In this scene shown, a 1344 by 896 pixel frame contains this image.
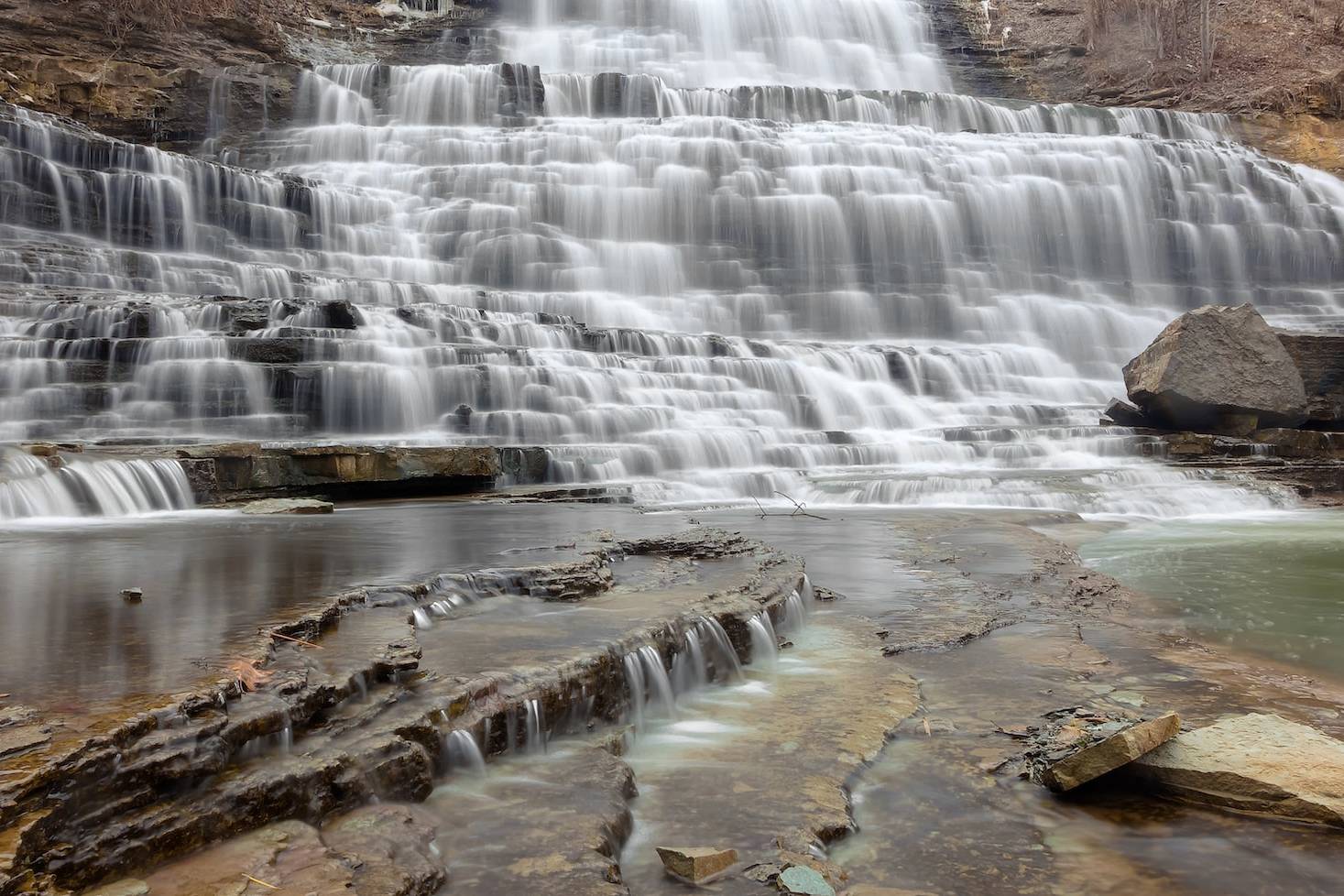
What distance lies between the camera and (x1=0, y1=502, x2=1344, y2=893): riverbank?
2.35 metres

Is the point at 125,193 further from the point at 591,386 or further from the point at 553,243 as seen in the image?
the point at 591,386

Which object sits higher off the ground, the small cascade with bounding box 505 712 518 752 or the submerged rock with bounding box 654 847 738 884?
the small cascade with bounding box 505 712 518 752

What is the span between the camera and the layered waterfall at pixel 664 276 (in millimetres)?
11070

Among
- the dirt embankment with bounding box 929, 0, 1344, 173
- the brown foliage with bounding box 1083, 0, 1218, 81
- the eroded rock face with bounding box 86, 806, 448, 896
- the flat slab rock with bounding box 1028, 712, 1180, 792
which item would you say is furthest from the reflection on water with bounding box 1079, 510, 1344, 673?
the brown foliage with bounding box 1083, 0, 1218, 81

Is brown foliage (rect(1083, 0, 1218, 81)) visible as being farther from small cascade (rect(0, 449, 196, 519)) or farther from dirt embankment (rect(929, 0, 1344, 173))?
small cascade (rect(0, 449, 196, 519))

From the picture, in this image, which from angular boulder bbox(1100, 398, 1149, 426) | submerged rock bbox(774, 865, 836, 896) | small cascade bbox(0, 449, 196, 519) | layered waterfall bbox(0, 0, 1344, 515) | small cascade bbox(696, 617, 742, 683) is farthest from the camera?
angular boulder bbox(1100, 398, 1149, 426)

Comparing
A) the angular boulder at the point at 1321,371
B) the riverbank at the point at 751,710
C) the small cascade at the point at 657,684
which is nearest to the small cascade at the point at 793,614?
the riverbank at the point at 751,710

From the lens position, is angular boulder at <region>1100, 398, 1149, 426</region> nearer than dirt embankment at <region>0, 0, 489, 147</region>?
Yes

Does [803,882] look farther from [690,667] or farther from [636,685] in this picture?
[690,667]

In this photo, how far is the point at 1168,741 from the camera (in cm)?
300

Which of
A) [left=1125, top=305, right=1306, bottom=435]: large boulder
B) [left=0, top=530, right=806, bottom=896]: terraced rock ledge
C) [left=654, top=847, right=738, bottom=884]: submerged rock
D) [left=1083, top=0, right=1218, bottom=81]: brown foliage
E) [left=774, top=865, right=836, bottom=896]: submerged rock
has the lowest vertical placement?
[left=774, top=865, right=836, bottom=896]: submerged rock

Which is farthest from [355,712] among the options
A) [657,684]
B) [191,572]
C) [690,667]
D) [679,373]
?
[679,373]

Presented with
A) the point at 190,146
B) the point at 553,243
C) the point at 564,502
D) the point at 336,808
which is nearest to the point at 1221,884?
the point at 336,808

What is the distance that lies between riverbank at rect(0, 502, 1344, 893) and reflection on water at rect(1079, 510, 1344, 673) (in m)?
0.36
